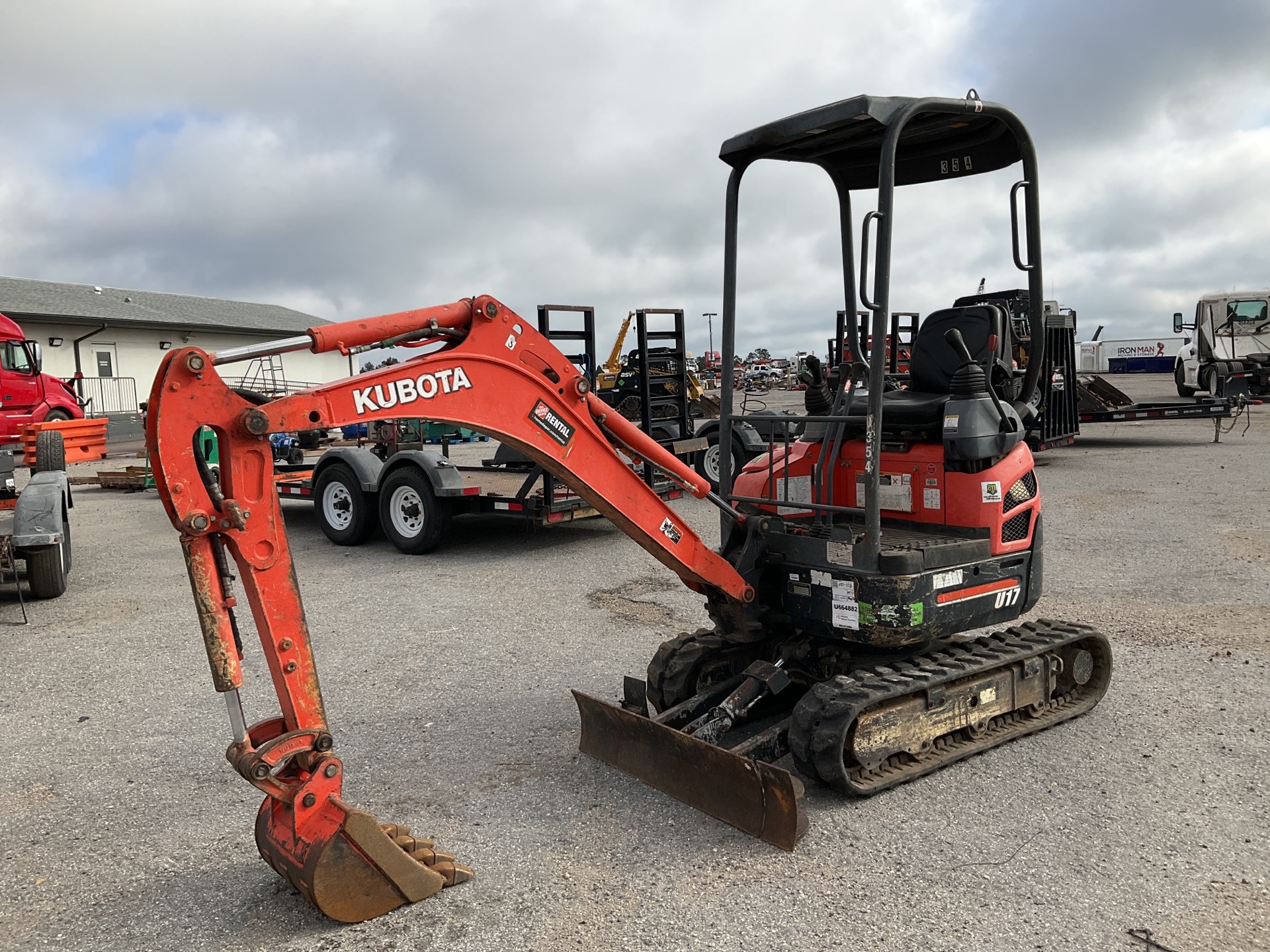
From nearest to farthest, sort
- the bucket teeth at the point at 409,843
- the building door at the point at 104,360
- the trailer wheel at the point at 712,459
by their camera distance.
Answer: the bucket teeth at the point at 409,843
the trailer wheel at the point at 712,459
the building door at the point at 104,360

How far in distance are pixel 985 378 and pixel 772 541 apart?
1403 millimetres

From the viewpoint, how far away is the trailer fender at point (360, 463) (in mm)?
11438

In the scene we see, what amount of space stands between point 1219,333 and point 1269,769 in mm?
26354

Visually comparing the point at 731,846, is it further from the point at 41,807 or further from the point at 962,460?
the point at 41,807

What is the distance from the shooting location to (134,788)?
4.98 m

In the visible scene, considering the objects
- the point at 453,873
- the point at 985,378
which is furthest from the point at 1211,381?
the point at 453,873

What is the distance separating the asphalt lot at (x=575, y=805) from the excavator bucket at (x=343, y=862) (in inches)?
3.4

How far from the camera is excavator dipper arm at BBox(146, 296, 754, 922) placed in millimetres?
3510

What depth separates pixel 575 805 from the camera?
466 centimetres

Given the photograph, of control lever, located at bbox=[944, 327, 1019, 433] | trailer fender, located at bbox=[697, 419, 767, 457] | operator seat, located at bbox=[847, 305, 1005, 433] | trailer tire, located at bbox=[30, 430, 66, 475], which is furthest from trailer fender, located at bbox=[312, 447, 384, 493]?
control lever, located at bbox=[944, 327, 1019, 433]

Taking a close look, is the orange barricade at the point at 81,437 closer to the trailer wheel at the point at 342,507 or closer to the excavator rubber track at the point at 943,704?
the trailer wheel at the point at 342,507

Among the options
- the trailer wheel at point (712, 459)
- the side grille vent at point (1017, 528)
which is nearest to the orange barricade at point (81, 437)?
A: the trailer wheel at point (712, 459)

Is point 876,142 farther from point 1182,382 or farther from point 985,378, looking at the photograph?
point 1182,382

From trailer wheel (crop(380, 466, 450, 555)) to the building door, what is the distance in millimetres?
28835
